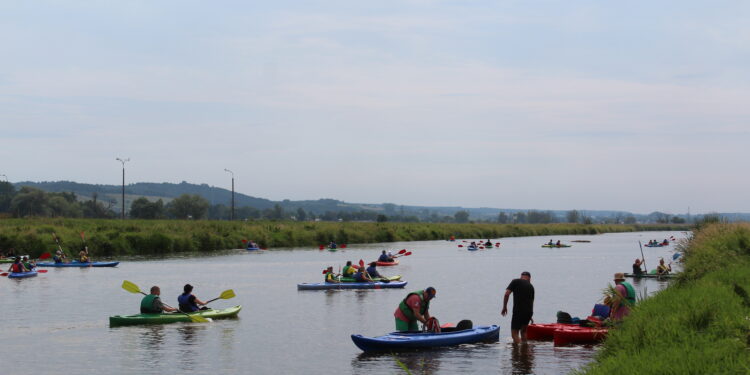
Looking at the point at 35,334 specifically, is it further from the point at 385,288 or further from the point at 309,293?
the point at 385,288

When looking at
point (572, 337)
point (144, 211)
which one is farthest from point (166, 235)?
point (144, 211)

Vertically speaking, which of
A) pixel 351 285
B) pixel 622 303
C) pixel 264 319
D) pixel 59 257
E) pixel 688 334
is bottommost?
pixel 264 319

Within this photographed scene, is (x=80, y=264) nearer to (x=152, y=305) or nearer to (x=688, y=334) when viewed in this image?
(x=152, y=305)

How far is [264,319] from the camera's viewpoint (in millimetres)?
28625

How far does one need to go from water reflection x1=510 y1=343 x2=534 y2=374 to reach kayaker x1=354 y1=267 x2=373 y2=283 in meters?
18.0

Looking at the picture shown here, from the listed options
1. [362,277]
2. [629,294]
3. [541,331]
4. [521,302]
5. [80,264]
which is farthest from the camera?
[80,264]

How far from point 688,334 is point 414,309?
8.18 metres

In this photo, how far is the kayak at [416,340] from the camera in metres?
20.4

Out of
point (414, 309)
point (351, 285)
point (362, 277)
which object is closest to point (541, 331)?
point (414, 309)

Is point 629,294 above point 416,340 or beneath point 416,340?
above

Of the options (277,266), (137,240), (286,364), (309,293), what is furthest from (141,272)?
(286,364)

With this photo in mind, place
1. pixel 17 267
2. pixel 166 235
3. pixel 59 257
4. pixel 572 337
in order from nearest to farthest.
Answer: pixel 572 337, pixel 17 267, pixel 59 257, pixel 166 235

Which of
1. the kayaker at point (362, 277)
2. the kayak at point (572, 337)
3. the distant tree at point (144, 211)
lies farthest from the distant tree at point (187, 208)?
the kayak at point (572, 337)

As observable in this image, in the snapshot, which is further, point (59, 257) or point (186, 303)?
point (59, 257)
